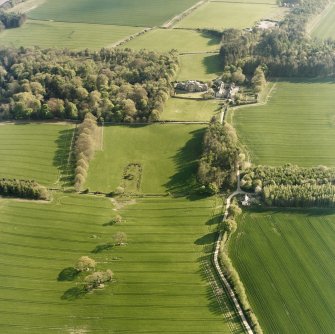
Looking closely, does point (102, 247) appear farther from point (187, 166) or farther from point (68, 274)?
point (187, 166)

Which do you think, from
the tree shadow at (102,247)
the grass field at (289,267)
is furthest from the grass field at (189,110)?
the tree shadow at (102,247)

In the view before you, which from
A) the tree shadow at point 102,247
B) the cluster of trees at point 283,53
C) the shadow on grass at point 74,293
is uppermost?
the cluster of trees at point 283,53

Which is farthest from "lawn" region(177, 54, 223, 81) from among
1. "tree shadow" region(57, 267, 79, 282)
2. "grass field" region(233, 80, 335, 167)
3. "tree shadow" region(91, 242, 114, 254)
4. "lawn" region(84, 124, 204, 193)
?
"tree shadow" region(57, 267, 79, 282)

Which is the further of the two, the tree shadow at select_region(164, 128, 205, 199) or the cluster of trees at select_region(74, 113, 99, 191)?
the cluster of trees at select_region(74, 113, 99, 191)

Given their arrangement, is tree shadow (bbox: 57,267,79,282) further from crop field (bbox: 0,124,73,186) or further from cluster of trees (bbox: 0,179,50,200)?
crop field (bbox: 0,124,73,186)

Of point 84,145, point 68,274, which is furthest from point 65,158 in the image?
point 68,274

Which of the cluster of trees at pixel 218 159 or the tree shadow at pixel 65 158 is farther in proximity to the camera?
the tree shadow at pixel 65 158

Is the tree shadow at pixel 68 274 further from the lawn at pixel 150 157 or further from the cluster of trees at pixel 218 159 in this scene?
the cluster of trees at pixel 218 159
